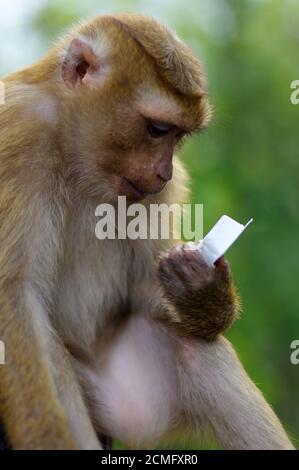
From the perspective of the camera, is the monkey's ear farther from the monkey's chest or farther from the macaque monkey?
the monkey's chest

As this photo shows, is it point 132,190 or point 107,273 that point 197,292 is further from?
point 132,190

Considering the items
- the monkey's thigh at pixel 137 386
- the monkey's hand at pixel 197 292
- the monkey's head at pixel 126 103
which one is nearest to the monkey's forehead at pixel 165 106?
the monkey's head at pixel 126 103

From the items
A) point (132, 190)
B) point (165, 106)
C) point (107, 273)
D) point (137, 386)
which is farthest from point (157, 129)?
point (137, 386)

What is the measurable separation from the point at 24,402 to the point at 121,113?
3.95ft

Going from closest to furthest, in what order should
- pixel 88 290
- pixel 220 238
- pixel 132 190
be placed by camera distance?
pixel 220 238
pixel 132 190
pixel 88 290

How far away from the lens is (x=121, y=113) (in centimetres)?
376

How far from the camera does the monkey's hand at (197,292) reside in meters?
3.89

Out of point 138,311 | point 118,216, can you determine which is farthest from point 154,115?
point 138,311

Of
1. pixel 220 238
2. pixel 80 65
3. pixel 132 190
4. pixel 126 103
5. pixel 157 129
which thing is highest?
pixel 80 65

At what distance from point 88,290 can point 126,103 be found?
808mm

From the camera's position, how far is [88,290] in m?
3.96

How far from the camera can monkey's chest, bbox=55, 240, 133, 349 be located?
391 cm

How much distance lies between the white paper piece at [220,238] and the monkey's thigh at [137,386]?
0.60 meters
